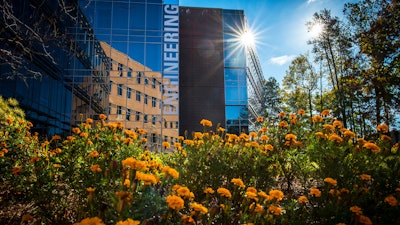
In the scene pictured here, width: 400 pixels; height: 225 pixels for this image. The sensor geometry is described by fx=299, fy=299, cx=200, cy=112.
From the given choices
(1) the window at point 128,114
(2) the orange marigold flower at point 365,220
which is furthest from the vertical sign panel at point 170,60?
(2) the orange marigold flower at point 365,220

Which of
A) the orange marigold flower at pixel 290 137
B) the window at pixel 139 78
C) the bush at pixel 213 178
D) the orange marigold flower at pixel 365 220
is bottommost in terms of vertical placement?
the orange marigold flower at pixel 365 220

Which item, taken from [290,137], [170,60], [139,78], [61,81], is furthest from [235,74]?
[290,137]

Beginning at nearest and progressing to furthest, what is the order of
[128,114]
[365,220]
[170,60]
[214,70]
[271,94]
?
[365,220], [128,114], [170,60], [214,70], [271,94]

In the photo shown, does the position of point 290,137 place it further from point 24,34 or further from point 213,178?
point 24,34

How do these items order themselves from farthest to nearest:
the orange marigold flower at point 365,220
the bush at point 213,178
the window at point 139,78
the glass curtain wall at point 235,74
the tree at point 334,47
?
the glass curtain wall at point 235,74, the window at point 139,78, the tree at point 334,47, the bush at point 213,178, the orange marigold flower at point 365,220

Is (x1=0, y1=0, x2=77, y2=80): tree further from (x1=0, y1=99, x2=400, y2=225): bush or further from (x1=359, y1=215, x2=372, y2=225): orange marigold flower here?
(x1=359, y1=215, x2=372, y2=225): orange marigold flower

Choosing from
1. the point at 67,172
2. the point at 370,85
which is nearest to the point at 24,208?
the point at 67,172

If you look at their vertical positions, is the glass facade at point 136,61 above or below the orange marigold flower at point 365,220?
above

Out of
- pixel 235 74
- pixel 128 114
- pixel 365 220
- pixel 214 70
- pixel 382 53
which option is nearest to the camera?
pixel 365 220

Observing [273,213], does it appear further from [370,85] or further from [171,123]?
[171,123]

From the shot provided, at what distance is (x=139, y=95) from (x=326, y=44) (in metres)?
13.2

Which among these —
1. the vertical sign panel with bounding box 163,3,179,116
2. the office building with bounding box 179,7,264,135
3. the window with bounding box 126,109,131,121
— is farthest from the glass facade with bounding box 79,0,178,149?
the office building with bounding box 179,7,264,135

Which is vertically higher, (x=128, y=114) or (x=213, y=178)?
(x=128, y=114)

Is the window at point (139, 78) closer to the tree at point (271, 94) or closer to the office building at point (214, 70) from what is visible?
the office building at point (214, 70)
